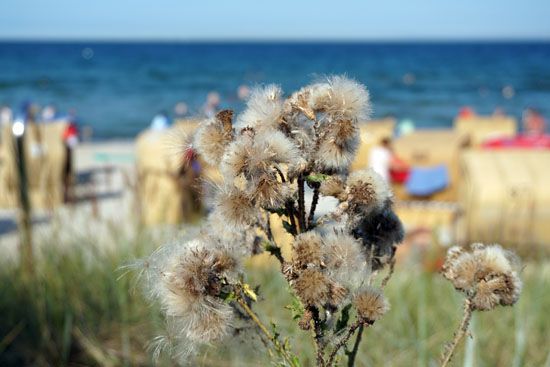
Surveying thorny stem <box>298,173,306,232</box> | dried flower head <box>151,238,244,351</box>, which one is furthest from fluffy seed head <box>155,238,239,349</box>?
thorny stem <box>298,173,306,232</box>

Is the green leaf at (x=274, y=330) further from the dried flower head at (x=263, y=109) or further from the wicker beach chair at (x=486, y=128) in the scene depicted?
the wicker beach chair at (x=486, y=128)

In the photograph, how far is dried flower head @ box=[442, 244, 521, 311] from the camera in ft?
3.00

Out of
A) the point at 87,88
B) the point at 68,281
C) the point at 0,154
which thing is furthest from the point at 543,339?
the point at 87,88

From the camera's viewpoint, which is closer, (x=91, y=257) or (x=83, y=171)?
(x=91, y=257)

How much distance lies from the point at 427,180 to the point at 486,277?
32.6 feet

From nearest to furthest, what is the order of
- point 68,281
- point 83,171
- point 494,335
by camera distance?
point 494,335
point 68,281
point 83,171

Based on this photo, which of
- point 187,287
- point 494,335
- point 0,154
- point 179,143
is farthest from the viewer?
point 0,154

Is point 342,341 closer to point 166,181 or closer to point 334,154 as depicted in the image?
point 334,154

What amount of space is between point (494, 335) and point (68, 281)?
2.53 metres

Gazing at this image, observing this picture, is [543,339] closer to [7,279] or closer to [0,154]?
[7,279]

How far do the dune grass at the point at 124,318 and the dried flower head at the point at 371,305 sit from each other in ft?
7.91

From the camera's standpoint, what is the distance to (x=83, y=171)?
695 inches

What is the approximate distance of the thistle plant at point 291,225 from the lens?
0.86 metres

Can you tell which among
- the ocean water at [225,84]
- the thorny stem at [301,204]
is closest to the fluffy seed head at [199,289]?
the thorny stem at [301,204]
